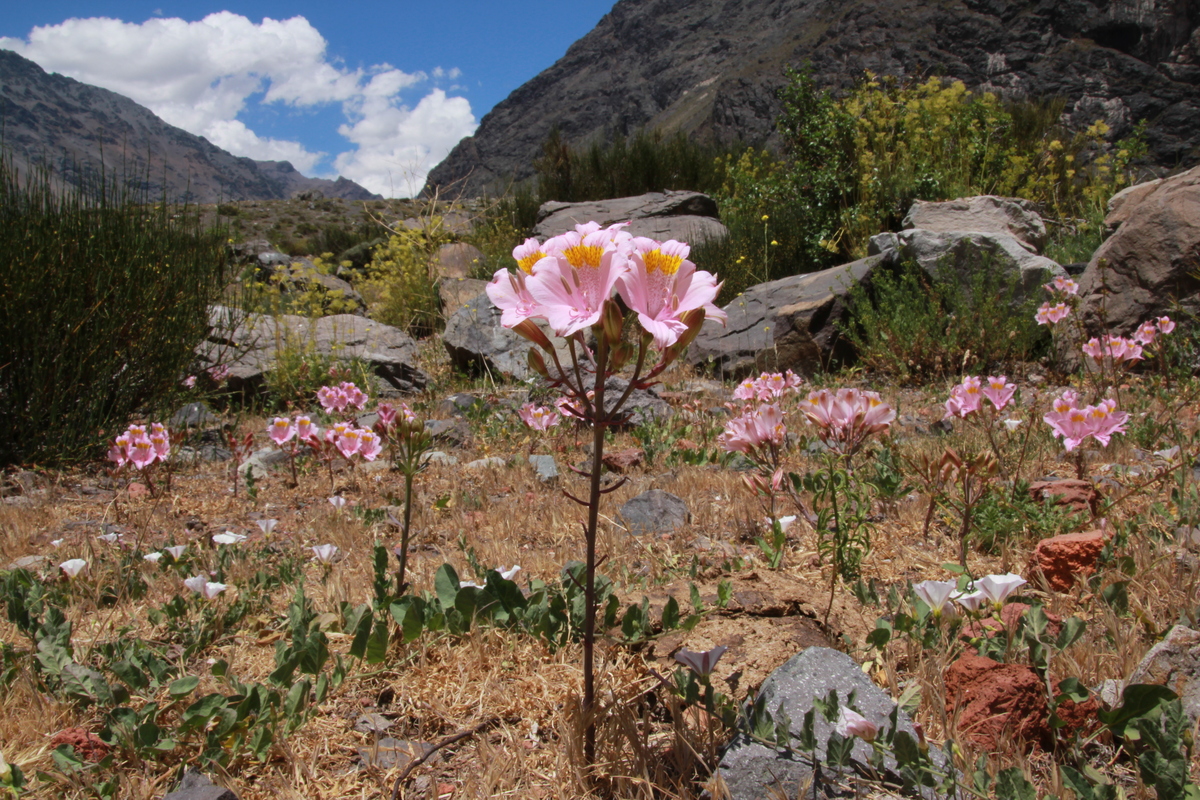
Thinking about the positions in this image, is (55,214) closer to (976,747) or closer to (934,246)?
(976,747)

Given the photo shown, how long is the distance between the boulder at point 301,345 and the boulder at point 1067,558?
600cm

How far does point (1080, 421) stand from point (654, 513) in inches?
63.7

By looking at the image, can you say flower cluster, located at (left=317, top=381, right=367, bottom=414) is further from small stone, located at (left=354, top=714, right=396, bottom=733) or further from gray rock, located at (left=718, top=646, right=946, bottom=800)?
gray rock, located at (left=718, top=646, right=946, bottom=800)

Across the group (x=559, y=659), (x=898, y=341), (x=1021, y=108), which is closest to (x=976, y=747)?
(x=559, y=659)

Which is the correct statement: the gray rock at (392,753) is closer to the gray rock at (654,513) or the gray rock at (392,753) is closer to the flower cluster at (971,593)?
the flower cluster at (971,593)

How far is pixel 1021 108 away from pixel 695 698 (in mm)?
14378

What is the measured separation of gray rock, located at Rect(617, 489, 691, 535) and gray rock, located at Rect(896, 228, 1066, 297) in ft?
14.2

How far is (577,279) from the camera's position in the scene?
1.03 m

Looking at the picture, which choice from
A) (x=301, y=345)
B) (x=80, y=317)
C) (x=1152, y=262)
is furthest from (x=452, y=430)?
(x=1152, y=262)

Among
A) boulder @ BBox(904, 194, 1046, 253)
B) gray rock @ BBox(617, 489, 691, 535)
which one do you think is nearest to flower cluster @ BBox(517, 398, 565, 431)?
gray rock @ BBox(617, 489, 691, 535)

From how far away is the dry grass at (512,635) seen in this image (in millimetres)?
1271

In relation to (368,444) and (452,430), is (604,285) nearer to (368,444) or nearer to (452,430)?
(368,444)

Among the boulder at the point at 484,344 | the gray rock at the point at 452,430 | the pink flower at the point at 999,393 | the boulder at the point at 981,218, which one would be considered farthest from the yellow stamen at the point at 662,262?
the boulder at the point at 981,218

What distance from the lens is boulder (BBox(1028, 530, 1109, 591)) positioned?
1.94 meters
